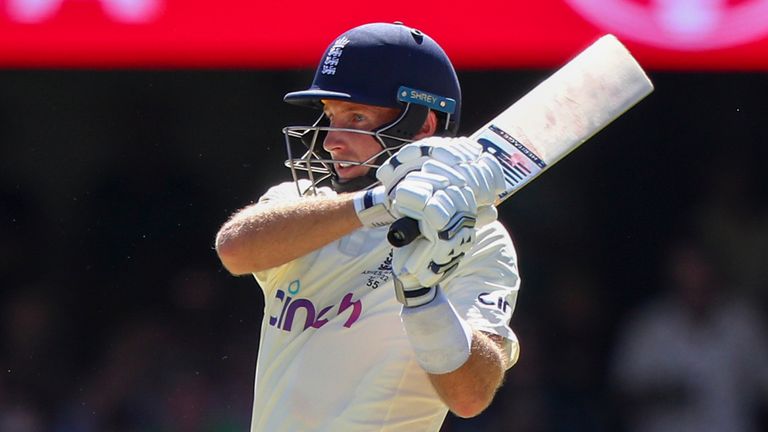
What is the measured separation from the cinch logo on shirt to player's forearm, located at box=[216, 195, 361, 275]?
3.7 inches

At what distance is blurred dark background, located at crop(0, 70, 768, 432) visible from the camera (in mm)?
5035

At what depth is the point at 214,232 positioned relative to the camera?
5.26 meters

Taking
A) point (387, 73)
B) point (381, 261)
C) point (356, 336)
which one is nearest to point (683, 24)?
point (387, 73)

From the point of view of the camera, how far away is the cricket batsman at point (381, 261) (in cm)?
207

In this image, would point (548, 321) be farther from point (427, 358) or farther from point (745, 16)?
point (427, 358)

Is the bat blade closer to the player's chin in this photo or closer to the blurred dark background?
the player's chin

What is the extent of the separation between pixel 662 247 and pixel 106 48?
2310 mm

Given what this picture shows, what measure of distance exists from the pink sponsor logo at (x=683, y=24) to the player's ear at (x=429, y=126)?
157 centimetres

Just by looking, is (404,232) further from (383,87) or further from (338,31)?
(338,31)

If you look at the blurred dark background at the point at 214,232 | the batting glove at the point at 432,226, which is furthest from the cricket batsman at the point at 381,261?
the blurred dark background at the point at 214,232

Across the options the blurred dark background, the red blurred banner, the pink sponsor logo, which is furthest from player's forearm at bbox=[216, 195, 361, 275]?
the blurred dark background

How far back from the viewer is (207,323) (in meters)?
5.31

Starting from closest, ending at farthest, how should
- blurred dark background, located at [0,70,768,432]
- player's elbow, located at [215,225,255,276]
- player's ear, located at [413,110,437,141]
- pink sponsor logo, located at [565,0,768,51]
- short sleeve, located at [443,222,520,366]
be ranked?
1. short sleeve, located at [443,222,520,366]
2. player's elbow, located at [215,225,255,276]
3. player's ear, located at [413,110,437,141]
4. pink sponsor logo, located at [565,0,768,51]
5. blurred dark background, located at [0,70,768,432]

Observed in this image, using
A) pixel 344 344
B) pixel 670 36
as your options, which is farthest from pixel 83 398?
pixel 344 344
